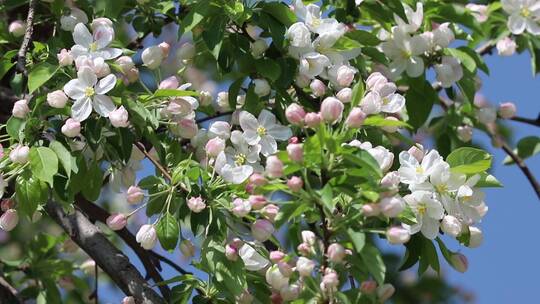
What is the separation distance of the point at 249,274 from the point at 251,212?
16cm

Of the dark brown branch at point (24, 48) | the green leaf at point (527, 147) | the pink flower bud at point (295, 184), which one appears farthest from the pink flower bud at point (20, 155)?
the green leaf at point (527, 147)

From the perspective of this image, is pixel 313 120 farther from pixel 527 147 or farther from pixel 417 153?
pixel 527 147

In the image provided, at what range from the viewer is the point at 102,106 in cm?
229

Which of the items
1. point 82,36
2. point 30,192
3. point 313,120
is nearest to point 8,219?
point 30,192

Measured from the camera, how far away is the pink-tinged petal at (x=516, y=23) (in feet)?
10.2

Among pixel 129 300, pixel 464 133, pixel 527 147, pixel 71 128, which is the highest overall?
pixel 71 128

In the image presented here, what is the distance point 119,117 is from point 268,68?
1.37ft

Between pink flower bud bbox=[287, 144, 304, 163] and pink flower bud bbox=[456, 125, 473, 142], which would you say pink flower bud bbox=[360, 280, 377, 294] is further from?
pink flower bud bbox=[456, 125, 473, 142]

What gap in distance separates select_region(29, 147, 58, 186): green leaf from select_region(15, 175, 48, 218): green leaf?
0.03 metres

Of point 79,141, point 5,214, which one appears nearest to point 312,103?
point 79,141

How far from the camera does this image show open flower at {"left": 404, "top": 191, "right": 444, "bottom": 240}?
2.19m

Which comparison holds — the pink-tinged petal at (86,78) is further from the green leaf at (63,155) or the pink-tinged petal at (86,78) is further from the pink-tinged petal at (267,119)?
the pink-tinged petal at (267,119)

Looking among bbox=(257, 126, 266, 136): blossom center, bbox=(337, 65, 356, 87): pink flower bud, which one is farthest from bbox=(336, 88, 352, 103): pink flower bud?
bbox=(257, 126, 266, 136): blossom center

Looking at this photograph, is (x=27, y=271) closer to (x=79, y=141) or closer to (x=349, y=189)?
(x=79, y=141)
